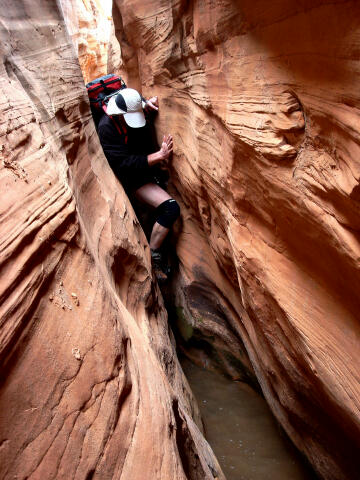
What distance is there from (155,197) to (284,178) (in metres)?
2.63

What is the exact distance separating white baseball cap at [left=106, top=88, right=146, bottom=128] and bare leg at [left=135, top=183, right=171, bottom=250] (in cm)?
82

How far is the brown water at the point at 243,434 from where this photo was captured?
3.39 meters

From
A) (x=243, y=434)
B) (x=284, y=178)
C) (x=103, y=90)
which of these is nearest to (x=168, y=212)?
(x=103, y=90)

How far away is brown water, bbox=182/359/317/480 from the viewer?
3391 millimetres

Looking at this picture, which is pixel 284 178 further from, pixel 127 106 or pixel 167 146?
pixel 127 106

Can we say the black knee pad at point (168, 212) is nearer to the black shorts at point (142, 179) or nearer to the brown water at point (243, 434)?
the black shorts at point (142, 179)

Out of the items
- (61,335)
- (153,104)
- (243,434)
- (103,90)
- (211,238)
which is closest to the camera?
(61,335)

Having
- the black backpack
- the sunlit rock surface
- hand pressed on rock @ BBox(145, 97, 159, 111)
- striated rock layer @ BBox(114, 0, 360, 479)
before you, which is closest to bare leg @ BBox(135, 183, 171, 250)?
striated rock layer @ BBox(114, 0, 360, 479)

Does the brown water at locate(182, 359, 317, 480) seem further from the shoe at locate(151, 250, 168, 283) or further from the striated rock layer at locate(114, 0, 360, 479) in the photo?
the shoe at locate(151, 250, 168, 283)

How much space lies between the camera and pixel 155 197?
460 cm

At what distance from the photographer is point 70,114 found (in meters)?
3.12

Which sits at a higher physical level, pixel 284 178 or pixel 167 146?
pixel 284 178

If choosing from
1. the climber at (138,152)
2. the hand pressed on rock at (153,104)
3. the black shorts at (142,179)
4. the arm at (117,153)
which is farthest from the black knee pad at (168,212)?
the hand pressed on rock at (153,104)

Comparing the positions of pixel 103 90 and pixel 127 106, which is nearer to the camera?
pixel 127 106
